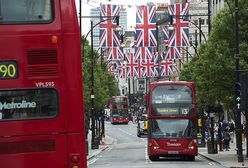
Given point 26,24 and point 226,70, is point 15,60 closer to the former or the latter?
point 26,24

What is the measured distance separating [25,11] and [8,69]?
39.0 inches

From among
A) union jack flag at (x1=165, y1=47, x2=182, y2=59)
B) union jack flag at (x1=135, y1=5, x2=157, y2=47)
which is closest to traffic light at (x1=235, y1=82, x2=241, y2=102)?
union jack flag at (x1=135, y1=5, x2=157, y2=47)

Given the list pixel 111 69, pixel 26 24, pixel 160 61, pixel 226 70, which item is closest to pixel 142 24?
pixel 226 70

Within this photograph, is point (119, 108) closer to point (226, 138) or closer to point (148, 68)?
point (148, 68)

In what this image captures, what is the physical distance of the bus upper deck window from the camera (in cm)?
1117

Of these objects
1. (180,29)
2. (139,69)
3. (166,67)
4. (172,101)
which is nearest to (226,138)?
(180,29)

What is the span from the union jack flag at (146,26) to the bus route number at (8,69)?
34.9m

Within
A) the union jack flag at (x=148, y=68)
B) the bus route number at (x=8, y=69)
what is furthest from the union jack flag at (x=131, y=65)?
the bus route number at (x=8, y=69)

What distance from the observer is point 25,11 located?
11281mm

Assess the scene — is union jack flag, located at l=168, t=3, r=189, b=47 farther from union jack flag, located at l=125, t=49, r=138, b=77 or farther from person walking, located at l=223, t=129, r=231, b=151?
union jack flag, located at l=125, t=49, r=138, b=77

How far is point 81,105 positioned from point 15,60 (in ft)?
4.45

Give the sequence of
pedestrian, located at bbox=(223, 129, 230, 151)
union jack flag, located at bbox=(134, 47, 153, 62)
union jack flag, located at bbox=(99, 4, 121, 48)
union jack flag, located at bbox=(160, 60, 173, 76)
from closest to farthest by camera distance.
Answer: pedestrian, located at bbox=(223, 129, 230, 151), union jack flag, located at bbox=(99, 4, 121, 48), union jack flag, located at bbox=(134, 47, 153, 62), union jack flag, located at bbox=(160, 60, 173, 76)

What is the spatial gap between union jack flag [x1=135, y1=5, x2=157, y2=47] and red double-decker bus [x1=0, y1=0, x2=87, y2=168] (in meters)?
34.4

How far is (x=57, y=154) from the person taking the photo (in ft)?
37.8
